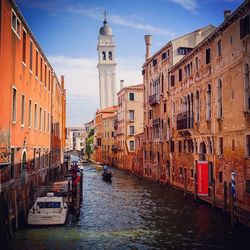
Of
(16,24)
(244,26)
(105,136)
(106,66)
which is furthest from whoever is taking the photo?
(106,66)

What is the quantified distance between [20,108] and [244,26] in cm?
1132

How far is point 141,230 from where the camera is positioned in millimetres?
16531

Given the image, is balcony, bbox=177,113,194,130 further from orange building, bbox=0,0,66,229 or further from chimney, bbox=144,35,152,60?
chimney, bbox=144,35,152,60

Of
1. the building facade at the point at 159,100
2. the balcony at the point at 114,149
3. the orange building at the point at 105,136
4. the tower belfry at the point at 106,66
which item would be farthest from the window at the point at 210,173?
the tower belfry at the point at 106,66

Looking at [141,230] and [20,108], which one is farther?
[20,108]

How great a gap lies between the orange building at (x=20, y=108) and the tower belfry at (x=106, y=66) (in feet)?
219

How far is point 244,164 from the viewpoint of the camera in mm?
17656

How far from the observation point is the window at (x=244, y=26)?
17.3 m

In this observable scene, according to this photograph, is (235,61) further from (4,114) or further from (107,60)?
(107,60)

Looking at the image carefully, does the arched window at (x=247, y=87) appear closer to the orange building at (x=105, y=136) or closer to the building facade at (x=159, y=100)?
the building facade at (x=159, y=100)

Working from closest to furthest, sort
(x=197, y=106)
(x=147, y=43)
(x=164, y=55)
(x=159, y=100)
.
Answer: (x=197, y=106) → (x=164, y=55) → (x=159, y=100) → (x=147, y=43)

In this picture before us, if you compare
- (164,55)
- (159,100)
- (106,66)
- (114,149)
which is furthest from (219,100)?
(106,66)

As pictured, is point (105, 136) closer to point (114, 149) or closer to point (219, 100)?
point (114, 149)

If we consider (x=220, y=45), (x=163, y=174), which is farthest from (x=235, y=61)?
(x=163, y=174)
